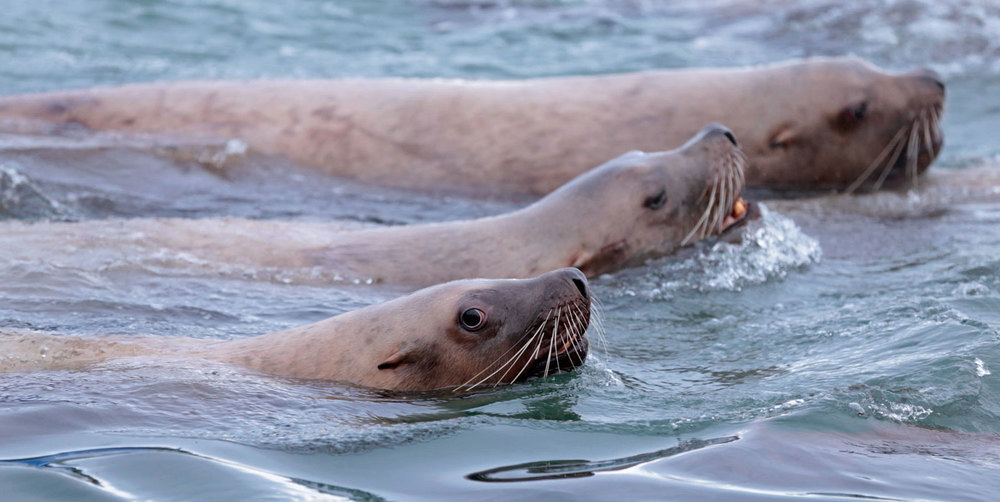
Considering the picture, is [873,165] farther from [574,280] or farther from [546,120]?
[574,280]

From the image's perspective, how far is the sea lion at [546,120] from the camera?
7.96 m

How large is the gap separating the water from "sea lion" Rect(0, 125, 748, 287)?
12cm

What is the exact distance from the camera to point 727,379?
16.0 ft

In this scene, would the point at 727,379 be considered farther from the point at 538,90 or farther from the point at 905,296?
the point at 538,90

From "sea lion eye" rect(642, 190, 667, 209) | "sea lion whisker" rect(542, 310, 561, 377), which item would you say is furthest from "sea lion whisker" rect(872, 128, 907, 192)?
"sea lion whisker" rect(542, 310, 561, 377)

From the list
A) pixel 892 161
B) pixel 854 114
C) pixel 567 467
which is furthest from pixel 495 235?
pixel 892 161

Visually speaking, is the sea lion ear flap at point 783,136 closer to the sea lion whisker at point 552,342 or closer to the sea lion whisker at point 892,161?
the sea lion whisker at point 892,161

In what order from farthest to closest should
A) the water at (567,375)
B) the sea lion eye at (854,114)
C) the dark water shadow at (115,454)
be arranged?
the sea lion eye at (854,114), the water at (567,375), the dark water shadow at (115,454)

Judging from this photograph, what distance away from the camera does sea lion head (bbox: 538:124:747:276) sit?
252 inches

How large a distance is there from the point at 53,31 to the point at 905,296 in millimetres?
9987

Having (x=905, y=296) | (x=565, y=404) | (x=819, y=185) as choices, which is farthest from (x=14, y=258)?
(x=819, y=185)

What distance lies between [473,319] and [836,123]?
13.5 feet

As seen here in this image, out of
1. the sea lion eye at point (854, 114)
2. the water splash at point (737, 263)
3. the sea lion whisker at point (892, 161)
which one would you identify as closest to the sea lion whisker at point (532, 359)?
the water splash at point (737, 263)

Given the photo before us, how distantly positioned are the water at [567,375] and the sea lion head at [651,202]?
0.44 ft
